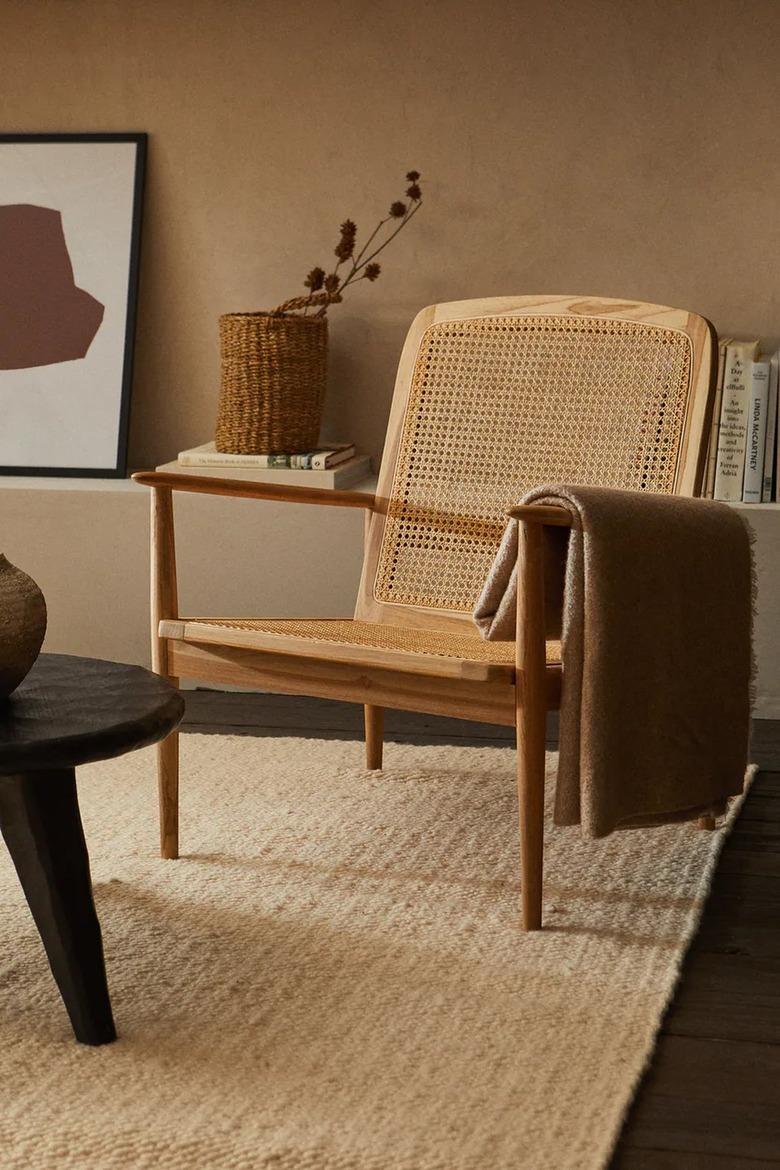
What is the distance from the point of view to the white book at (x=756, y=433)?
118 inches

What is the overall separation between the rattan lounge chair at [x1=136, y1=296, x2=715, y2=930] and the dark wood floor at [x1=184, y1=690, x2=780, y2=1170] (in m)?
0.27

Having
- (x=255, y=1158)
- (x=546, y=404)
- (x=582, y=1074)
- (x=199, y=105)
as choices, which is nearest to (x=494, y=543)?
(x=546, y=404)

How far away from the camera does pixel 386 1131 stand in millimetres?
1360

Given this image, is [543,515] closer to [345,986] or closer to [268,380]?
[345,986]

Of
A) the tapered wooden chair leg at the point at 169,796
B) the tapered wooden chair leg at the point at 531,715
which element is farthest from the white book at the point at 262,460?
the tapered wooden chair leg at the point at 531,715

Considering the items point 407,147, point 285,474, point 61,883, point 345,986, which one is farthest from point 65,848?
point 407,147

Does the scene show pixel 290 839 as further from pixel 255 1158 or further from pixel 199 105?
pixel 199 105

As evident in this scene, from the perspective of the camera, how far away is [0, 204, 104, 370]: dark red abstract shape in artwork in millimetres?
3512

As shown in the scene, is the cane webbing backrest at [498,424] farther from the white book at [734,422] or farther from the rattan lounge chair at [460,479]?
the white book at [734,422]

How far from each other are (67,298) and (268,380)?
70 centimetres

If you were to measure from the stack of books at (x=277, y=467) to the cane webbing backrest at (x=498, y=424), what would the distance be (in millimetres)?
646

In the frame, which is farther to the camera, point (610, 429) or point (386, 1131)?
point (610, 429)

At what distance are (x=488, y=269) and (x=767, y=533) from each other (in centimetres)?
95

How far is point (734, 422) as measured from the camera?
3.02 metres
